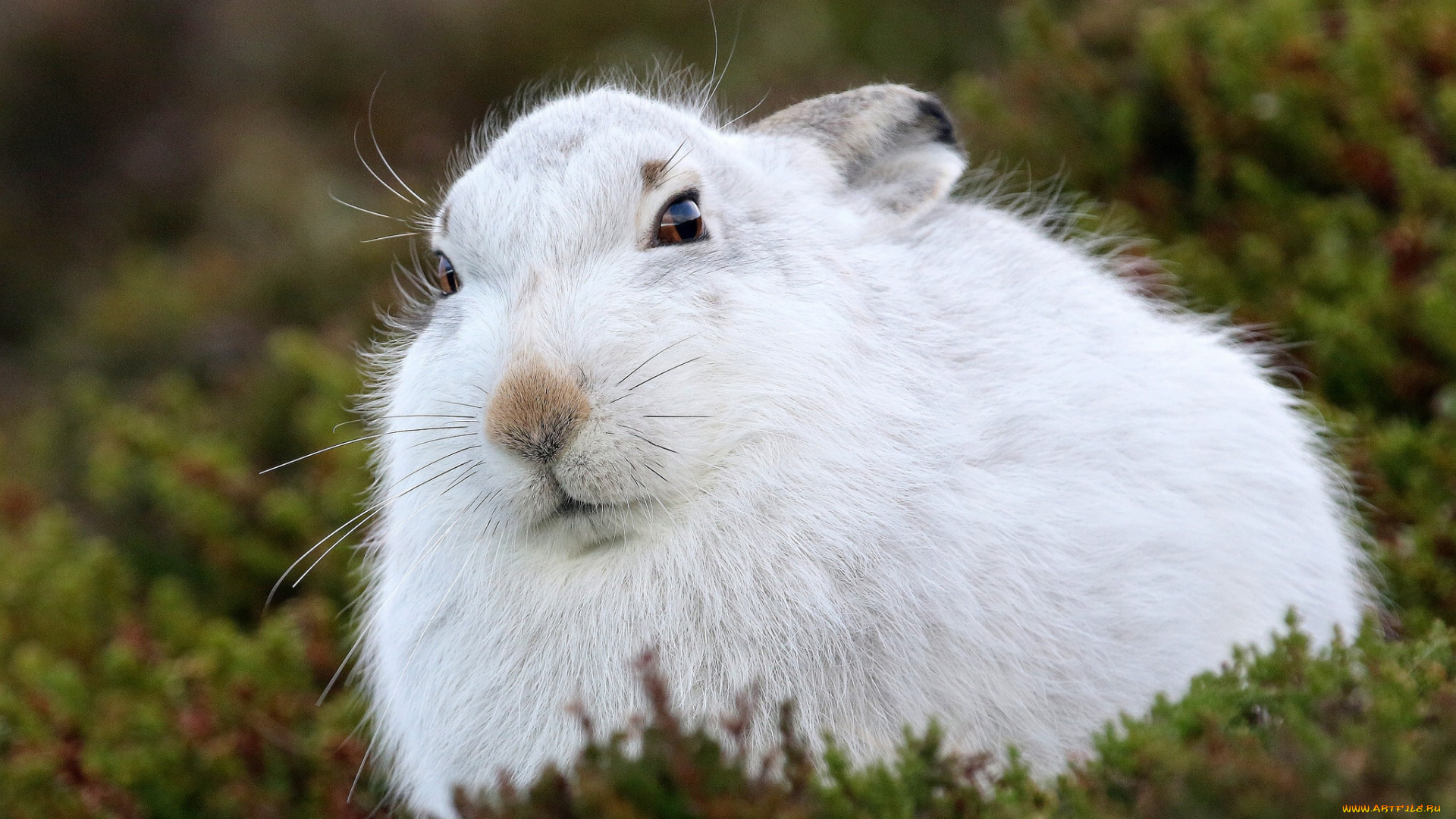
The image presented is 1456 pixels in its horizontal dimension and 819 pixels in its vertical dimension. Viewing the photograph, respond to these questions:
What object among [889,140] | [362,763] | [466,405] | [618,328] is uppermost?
[889,140]

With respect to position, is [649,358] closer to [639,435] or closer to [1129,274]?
[639,435]

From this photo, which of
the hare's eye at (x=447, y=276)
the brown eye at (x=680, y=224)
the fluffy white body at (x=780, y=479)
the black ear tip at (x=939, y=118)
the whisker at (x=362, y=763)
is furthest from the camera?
the whisker at (x=362, y=763)

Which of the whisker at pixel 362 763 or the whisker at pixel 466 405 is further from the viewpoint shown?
the whisker at pixel 362 763

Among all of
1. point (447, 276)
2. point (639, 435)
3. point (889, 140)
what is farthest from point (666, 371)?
point (889, 140)

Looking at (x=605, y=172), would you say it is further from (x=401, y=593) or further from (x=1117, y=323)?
(x=1117, y=323)

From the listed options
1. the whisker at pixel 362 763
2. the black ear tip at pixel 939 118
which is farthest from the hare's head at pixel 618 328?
the whisker at pixel 362 763

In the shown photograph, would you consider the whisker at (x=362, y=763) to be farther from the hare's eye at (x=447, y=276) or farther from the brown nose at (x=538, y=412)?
the brown nose at (x=538, y=412)

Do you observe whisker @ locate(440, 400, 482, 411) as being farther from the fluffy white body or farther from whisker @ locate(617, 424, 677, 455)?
whisker @ locate(617, 424, 677, 455)

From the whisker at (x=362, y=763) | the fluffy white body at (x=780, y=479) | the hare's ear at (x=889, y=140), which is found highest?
the hare's ear at (x=889, y=140)
